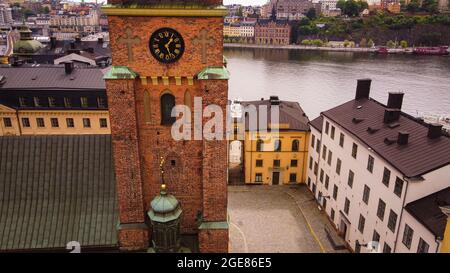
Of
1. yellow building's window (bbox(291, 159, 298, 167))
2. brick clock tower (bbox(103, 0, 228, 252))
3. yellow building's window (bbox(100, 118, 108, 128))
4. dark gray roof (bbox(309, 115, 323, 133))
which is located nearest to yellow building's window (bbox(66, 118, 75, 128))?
yellow building's window (bbox(100, 118, 108, 128))

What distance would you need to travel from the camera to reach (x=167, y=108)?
637 inches

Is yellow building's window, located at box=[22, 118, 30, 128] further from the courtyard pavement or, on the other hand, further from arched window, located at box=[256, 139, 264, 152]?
arched window, located at box=[256, 139, 264, 152]

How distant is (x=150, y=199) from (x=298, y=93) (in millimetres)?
78691

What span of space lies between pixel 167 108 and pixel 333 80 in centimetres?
9969

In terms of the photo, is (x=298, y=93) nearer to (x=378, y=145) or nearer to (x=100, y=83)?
(x=100, y=83)

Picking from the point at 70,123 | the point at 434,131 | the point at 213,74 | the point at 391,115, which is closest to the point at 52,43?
the point at 70,123

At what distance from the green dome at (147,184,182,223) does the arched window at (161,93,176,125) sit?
9.43 feet

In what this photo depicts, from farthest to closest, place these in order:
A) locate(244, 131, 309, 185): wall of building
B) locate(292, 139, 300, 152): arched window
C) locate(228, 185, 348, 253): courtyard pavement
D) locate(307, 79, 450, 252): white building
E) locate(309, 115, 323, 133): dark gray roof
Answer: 1. locate(292, 139, 300, 152): arched window
2. locate(244, 131, 309, 185): wall of building
3. locate(309, 115, 323, 133): dark gray roof
4. locate(228, 185, 348, 253): courtyard pavement
5. locate(307, 79, 450, 252): white building

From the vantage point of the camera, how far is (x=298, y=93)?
91.8 m

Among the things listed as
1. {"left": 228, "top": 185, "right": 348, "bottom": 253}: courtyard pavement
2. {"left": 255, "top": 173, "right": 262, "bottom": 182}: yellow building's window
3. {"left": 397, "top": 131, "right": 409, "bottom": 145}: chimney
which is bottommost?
{"left": 228, "top": 185, "right": 348, "bottom": 253}: courtyard pavement

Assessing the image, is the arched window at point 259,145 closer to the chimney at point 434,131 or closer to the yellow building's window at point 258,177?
the yellow building's window at point 258,177

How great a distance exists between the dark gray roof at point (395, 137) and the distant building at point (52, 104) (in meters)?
26.7

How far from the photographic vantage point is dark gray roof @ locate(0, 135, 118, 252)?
18.2 metres
